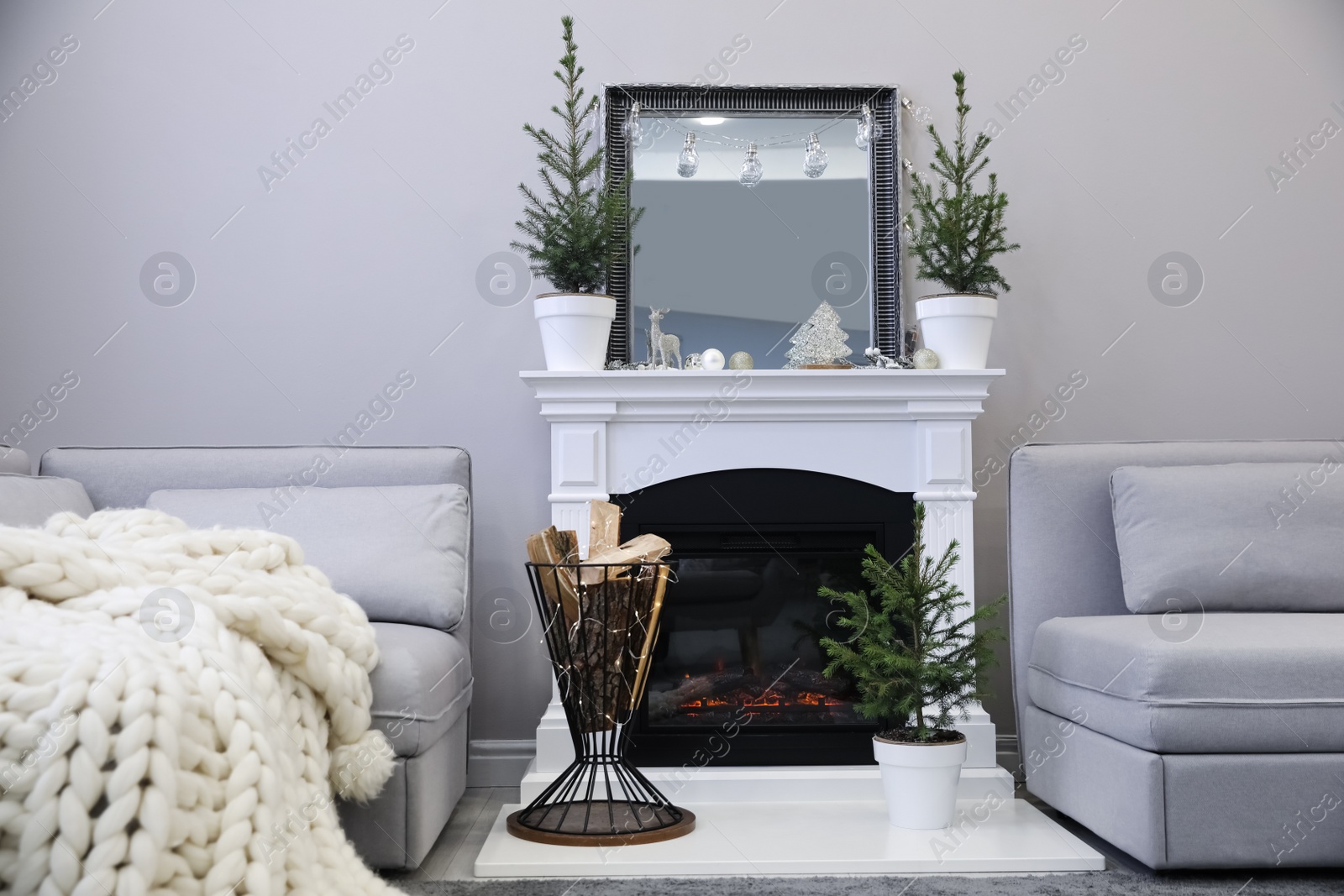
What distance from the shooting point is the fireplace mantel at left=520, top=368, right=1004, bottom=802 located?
8.57 ft

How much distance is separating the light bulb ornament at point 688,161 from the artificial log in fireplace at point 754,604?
34.5 inches

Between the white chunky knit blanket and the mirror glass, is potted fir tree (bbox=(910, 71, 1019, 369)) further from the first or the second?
the white chunky knit blanket

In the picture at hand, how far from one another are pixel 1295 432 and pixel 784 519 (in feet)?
5.07

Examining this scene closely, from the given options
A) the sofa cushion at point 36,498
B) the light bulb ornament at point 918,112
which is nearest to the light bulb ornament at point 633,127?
the light bulb ornament at point 918,112

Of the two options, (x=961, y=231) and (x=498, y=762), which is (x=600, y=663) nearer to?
(x=498, y=762)

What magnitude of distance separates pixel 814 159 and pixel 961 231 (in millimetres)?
507

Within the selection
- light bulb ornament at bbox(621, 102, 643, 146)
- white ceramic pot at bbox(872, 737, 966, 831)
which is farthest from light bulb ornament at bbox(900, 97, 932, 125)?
white ceramic pot at bbox(872, 737, 966, 831)

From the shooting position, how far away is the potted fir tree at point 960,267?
8.73 feet

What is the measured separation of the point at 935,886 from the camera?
1.92 m

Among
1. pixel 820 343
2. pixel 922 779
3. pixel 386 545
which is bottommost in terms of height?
pixel 922 779

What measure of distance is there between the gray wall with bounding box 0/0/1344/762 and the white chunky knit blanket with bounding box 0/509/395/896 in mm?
1293

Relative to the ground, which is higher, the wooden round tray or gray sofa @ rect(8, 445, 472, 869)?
gray sofa @ rect(8, 445, 472, 869)

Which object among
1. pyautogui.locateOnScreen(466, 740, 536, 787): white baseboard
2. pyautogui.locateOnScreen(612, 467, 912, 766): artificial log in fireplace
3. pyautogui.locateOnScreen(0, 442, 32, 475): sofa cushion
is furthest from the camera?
pyautogui.locateOnScreen(466, 740, 536, 787): white baseboard

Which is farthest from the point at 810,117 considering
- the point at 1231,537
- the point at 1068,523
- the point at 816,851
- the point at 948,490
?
the point at 816,851
